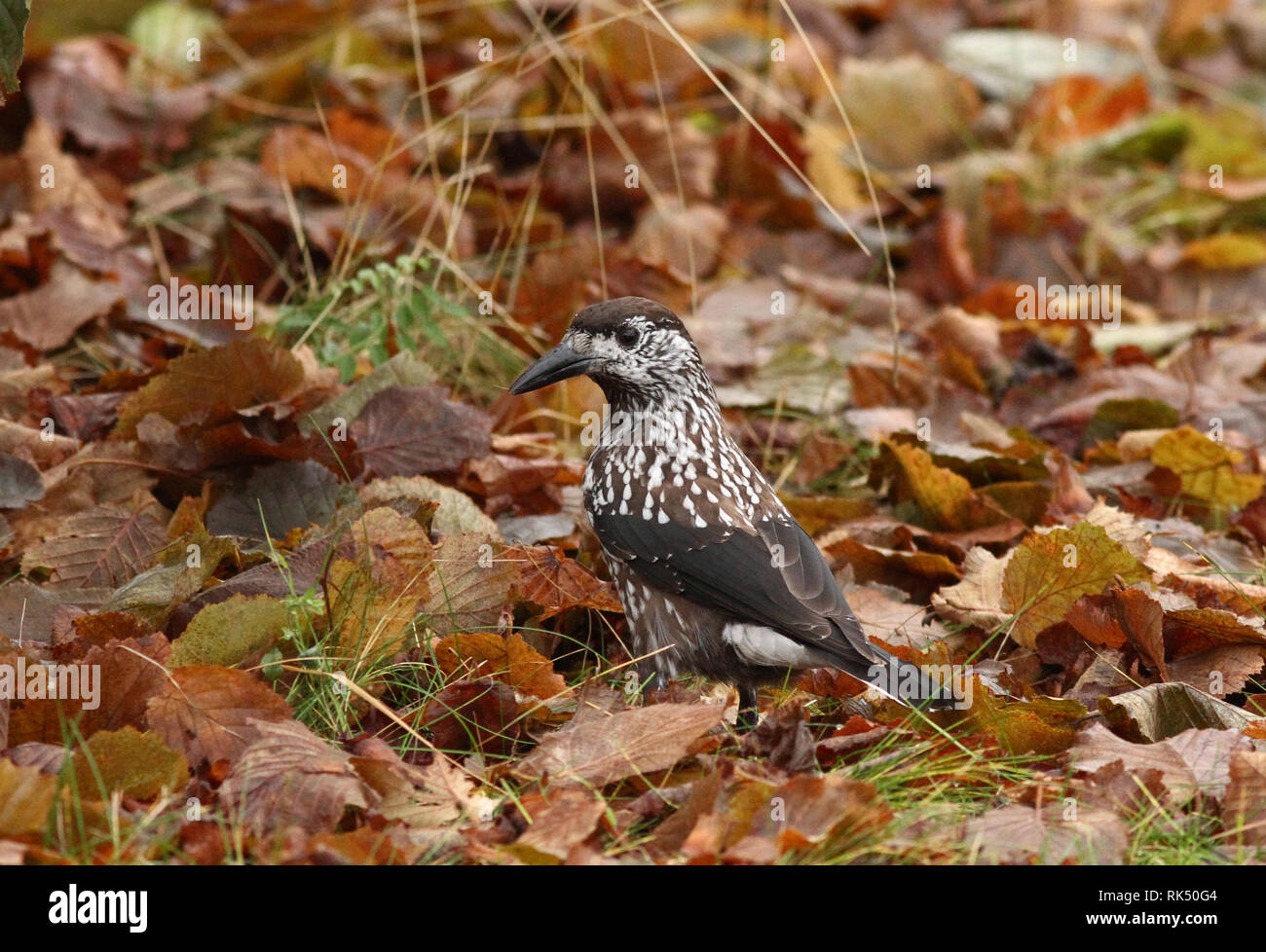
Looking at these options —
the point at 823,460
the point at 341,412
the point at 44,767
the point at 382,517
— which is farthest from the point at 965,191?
the point at 44,767

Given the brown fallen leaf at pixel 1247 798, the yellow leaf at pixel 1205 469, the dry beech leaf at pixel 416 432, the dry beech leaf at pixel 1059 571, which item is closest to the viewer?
the brown fallen leaf at pixel 1247 798

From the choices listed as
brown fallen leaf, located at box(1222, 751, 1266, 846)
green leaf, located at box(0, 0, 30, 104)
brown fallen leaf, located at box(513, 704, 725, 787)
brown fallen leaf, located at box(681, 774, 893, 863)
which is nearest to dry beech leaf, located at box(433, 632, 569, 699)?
brown fallen leaf, located at box(513, 704, 725, 787)

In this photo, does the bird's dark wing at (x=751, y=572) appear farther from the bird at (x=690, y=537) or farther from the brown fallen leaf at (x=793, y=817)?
the brown fallen leaf at (x=793, y=817)

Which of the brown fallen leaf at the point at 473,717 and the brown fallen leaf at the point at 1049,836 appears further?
the brown fallen leaf at the point at 473,717

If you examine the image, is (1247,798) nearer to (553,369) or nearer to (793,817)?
(793,817)

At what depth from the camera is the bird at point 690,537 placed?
3477 mm

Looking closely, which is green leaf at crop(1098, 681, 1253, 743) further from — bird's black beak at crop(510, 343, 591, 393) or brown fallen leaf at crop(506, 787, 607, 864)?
bird's black beak at crop(510, 343, 591, 393)

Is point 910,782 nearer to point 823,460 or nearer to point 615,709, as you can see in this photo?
point 615,709

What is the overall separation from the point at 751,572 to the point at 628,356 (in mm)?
789

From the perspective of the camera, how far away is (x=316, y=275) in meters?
5.47

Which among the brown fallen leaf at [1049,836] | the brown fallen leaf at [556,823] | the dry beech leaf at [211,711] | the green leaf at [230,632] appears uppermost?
the green leaf at [230,632]

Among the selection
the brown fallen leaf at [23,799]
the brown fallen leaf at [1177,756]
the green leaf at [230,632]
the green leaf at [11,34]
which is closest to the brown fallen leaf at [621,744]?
the green leaf at [230,632]

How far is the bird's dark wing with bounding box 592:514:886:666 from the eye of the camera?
3.43 metres

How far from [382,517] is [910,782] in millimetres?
1398
